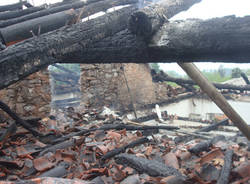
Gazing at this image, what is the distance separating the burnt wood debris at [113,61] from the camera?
1.66 m

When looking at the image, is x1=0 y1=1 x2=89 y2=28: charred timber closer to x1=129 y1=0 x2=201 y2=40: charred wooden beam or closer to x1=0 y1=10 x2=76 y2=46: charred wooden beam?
x1=0 y1=10 x2=76 y2=46: charred wooden beam

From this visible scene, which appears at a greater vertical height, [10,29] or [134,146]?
[10,29]

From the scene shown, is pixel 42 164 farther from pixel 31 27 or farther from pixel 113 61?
pixel 31 27

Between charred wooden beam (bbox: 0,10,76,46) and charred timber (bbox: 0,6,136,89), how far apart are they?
1.65 feet

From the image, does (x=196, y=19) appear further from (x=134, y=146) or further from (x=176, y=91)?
(x=176, y=91)

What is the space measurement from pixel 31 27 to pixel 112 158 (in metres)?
2.08

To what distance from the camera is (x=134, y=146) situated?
10.7 ft

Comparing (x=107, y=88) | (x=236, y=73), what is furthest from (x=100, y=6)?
(x=236, y=73)

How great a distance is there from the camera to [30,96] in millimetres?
5211

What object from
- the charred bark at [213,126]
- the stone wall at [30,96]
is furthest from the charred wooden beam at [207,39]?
the stone wall at [30,96]

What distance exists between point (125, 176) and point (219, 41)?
173cm

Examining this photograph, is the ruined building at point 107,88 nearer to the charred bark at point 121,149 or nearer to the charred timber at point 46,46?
the charred bark at point 121,149

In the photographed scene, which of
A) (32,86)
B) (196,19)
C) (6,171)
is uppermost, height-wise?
(196,19)

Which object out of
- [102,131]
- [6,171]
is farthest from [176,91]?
[6,171]
